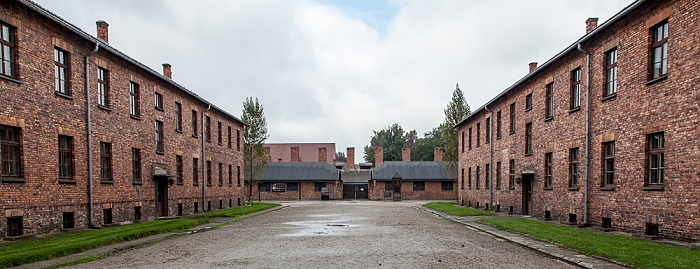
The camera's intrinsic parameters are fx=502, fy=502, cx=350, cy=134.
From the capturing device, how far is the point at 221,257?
10625 millimetres

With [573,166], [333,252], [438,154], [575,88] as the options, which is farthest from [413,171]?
[333,252]

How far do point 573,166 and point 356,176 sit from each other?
40.3m

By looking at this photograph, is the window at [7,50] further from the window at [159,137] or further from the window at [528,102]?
the window at [528,102]

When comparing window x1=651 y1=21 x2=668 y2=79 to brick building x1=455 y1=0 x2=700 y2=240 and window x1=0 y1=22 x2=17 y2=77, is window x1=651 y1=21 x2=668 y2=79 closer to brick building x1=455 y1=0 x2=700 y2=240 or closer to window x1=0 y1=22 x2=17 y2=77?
brick building x1=455 y1=0 x2=700 y2=240

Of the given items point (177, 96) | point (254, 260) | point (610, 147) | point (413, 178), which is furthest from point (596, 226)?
point (413, 178)

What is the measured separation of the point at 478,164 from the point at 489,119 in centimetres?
338

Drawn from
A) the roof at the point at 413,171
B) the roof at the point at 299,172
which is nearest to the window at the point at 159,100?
the roof at the point at 299,172

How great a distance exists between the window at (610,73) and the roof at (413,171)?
126ft

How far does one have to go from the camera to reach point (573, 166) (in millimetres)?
18734

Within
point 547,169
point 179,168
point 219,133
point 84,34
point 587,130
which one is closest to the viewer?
point 84,34

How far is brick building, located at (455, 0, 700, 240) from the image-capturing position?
12359 millimetres

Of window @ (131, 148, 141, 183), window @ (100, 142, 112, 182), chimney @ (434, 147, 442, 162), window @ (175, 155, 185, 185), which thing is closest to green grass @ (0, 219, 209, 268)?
window @ (100, 142, 112, 182)

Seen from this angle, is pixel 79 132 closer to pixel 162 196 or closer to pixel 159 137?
pixel 159 137

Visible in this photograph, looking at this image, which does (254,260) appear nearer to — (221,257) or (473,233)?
(221,257)
